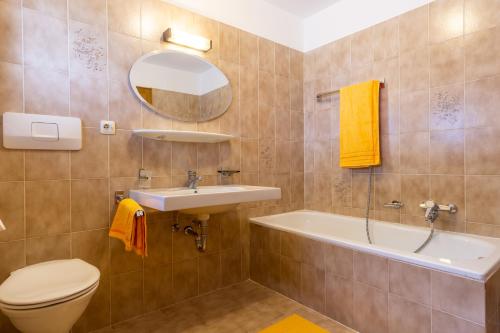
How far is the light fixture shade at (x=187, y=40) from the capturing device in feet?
6.80

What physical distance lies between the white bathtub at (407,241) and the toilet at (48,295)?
1413 millimetres

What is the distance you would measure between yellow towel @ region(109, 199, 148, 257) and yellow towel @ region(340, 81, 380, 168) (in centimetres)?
180

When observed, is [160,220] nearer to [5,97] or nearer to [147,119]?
[147,119]

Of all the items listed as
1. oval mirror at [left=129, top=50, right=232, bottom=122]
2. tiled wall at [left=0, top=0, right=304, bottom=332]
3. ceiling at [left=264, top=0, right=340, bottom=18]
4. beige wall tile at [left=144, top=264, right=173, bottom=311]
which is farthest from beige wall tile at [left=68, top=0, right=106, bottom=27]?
beige wall tile at [left=144, top=264, right=173, bottom=311]

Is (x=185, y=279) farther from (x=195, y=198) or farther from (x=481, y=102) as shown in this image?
(x=481, y=102)

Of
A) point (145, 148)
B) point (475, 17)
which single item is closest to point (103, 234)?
point (145, 148)

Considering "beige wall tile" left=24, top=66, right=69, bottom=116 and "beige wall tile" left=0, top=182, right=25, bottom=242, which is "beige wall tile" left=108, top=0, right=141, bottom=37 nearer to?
"beige wall tile" left=24, top=66, right=69, bottom=116

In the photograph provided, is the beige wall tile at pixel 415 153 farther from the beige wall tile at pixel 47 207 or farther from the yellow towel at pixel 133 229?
the beige wall tile at pixel 47 207

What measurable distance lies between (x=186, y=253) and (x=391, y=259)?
1.44 meters

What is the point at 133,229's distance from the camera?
1605mm

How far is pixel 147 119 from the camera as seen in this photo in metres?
2.04

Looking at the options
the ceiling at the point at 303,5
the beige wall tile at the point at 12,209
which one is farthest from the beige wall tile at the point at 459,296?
the ceiling at the point at 303,5

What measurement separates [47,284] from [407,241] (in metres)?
2.38

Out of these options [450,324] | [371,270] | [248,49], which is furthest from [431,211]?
[248,49]
